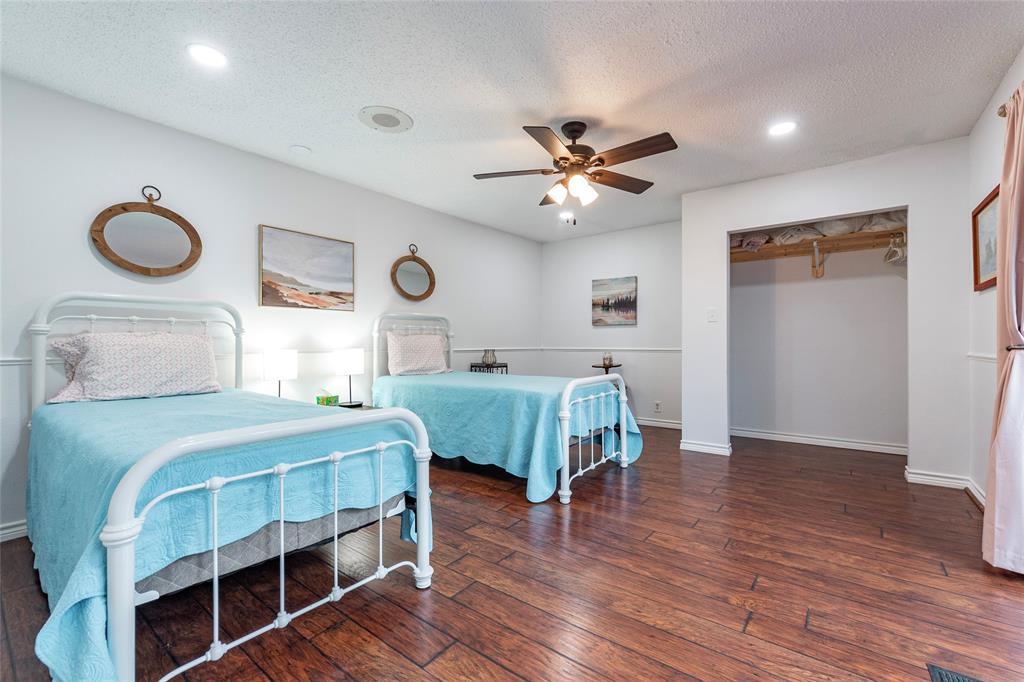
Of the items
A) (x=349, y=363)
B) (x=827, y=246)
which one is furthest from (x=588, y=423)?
(x=827, y=246)

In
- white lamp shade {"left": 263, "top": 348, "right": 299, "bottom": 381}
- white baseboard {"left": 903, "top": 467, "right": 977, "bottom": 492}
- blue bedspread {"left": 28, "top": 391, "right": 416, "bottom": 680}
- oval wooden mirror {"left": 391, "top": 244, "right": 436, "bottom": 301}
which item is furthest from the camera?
oval wooden mirror {"left": 391, "top": 244, "right": 436, "bottom": 301}

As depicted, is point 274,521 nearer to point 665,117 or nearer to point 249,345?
point 249,345

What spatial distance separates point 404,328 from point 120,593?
11.7ft

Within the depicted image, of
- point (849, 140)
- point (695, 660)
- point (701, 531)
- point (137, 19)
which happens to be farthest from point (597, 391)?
point (137, 19)

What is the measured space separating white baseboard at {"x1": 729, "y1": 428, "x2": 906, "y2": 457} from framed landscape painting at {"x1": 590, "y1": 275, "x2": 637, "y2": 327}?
178cm

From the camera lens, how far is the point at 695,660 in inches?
57.0

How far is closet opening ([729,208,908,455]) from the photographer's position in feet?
13.4

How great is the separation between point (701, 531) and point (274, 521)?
2.08 m

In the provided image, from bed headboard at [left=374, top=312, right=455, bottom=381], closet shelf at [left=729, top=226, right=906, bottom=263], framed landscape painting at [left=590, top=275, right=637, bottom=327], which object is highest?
closet shelf at [left=729, top=226, right=906, bottom=263]

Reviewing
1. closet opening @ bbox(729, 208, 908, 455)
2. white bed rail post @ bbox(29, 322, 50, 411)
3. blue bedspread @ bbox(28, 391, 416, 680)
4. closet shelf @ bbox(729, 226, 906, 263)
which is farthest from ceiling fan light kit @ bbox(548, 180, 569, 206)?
white bed rail post @ bbox(29, 322, 50, 411)

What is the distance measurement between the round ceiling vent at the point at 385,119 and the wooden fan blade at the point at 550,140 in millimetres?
819

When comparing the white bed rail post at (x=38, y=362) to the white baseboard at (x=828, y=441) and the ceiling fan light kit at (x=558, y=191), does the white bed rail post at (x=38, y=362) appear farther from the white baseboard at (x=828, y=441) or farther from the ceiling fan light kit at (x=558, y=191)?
the white baseboard at (x=828, y=441)

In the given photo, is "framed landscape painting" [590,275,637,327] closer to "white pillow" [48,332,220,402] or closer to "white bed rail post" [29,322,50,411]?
"white pillow" [48,332,220,402]

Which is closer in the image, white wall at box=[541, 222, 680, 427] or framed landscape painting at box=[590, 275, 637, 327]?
white wall at box=[541, 222, 680, 427]
